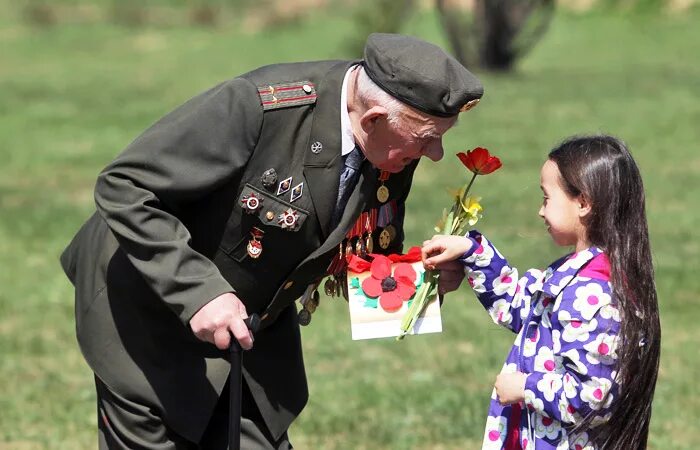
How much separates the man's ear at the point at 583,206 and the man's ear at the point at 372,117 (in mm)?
561

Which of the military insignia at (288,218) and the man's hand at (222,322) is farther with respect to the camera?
the military insignia at (288,218)

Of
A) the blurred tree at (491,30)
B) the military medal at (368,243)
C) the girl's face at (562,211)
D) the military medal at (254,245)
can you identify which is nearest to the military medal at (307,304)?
the military medal at (368,243)

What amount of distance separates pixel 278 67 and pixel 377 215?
0.53 m

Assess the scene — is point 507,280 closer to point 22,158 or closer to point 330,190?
point 330,190

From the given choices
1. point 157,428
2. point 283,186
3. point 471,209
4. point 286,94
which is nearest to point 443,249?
point 471,209

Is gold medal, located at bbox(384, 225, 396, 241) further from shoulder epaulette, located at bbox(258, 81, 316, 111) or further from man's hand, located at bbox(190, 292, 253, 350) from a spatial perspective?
man's hand, located at bbox(190, 292, 253, 350)

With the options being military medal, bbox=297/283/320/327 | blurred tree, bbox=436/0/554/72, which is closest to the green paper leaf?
military medal, bbox=297/283/320/327

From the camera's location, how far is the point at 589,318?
3285 mm

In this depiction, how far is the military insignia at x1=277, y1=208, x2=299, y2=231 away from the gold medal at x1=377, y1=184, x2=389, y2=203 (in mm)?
278

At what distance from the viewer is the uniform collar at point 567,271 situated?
337 cm

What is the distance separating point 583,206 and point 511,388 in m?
0.52

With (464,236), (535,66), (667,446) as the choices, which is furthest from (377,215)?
(535,66)

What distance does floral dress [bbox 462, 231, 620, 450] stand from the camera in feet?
10.8

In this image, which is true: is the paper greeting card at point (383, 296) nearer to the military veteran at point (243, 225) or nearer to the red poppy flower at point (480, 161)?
the military veteran at point (243, 225)
